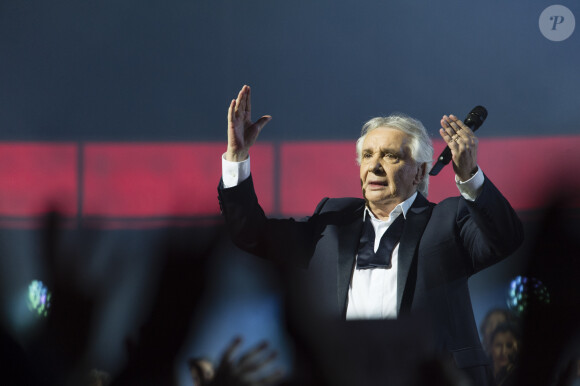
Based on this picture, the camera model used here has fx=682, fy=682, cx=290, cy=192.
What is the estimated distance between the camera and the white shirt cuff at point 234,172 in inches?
88.1

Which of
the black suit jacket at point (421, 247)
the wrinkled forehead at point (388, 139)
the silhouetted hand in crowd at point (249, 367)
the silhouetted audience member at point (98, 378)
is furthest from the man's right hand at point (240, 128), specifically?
the silhouetted audience member at point (98, 378)

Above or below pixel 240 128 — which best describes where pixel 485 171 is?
below

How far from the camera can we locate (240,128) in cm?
222

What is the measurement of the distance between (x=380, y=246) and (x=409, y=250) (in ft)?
0.33

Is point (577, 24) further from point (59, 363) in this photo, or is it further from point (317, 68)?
point (59, 363)

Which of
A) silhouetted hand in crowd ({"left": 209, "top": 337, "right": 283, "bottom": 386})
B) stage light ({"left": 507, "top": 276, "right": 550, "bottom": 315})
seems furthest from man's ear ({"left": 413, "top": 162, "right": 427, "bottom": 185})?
silhouetted hand in crowd ({"left": 209, "top": 337, "right": 283, "bottom": 386})

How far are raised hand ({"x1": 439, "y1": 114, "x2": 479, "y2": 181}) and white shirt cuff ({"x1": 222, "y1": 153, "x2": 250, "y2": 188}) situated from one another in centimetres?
66

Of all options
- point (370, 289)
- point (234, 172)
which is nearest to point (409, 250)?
point (370, 289)

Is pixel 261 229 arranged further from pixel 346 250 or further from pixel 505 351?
pixel 505 351

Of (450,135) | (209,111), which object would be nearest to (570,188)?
(450,135)

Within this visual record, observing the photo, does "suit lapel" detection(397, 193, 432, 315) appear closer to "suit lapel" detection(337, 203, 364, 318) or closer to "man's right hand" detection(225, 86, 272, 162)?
"suit lapel" detection(337, 203, 364, 318)

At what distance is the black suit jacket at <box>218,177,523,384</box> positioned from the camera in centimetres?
205

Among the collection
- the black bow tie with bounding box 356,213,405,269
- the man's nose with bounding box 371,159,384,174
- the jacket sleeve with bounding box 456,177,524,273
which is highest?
the man's nose with bounding box 371,159,384,174

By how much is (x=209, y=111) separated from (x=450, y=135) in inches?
48.4
